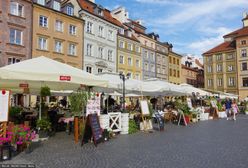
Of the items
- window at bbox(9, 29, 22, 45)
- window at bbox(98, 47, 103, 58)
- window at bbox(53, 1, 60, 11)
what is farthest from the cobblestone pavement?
window at bbox(98, 47, 103, 58)

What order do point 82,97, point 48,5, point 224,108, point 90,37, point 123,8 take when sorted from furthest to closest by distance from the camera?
point 123,8 < point 90,37 < point 48,5 < point 224,108 < point 82,97

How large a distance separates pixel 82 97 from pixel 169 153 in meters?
4.45

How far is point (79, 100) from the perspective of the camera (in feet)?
35.1

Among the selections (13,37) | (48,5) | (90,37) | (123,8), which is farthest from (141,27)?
(13,37)

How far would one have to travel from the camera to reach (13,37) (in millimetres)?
28922

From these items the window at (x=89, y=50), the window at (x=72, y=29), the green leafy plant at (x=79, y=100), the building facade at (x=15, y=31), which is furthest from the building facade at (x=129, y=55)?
the green leafy plant at (x=79, y=100)

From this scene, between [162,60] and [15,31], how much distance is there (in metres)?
35.1

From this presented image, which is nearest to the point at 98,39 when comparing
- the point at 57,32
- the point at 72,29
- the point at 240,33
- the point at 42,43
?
the point at 72,29

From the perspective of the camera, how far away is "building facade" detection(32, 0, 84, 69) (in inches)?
1235

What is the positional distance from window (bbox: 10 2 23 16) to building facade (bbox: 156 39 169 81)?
31779 mm

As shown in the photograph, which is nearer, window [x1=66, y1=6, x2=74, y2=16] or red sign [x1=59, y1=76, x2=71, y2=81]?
red sign [x1=59, y1=76, x2=71, y2=81]

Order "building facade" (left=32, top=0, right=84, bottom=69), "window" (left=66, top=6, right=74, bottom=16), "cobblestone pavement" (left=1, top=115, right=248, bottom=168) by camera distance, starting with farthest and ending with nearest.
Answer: "window" (left=66, top=6, right=74, bottom=16)
"building facade" (left=32, top=0, right=84, bottom=69)
"cobblestone pavement" (left=1, top=115, right=248, bottom=168)

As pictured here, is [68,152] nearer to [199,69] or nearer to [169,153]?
[169,153]

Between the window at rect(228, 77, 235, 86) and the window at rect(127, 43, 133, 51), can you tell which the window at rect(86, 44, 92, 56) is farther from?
the window at rect(228, 77, 235, 86)
